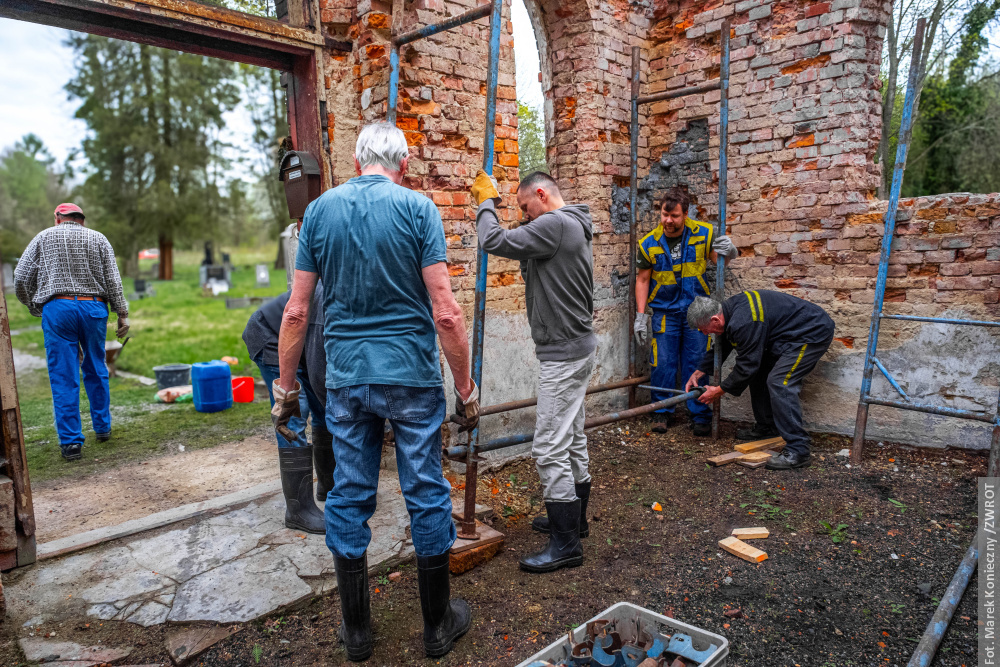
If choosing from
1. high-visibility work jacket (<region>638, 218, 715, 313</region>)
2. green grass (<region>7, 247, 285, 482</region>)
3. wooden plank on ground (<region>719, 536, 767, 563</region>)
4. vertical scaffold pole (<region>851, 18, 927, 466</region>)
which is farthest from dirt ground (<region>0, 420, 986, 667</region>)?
green grass (<region>7, 247, 285, 482</region>)

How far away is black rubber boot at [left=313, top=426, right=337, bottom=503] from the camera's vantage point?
11.5 ft

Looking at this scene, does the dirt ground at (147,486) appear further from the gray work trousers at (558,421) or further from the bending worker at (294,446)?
the gray work trousers at (558,421)

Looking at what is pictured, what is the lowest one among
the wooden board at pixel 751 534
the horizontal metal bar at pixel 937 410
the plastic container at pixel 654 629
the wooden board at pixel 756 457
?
the wooden board at pixel 751 534

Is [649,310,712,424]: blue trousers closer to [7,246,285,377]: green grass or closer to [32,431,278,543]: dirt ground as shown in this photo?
[32,431,278,543]: dirt ground

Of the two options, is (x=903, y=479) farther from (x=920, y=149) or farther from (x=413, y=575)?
(x=920, y=149)

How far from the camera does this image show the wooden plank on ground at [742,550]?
3.11m

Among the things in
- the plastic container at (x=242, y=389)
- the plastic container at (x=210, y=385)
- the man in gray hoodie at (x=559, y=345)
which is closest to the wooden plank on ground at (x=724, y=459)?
the man in gray hoodie at (x=559, y=345)

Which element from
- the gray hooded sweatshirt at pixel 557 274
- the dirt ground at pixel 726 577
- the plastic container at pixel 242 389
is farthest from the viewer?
the plastic container at pixel 242 389

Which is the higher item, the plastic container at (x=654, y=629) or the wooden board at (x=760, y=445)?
the plastic container at (x=654, y=629)

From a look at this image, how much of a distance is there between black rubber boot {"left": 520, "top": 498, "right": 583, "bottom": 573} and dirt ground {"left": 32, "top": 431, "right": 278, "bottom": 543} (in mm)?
2221

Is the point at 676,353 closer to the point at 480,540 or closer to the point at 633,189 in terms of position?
the point at 633,189

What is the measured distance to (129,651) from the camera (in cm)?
241

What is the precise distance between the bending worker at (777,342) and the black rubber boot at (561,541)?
1.96m

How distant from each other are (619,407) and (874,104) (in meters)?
3.19
